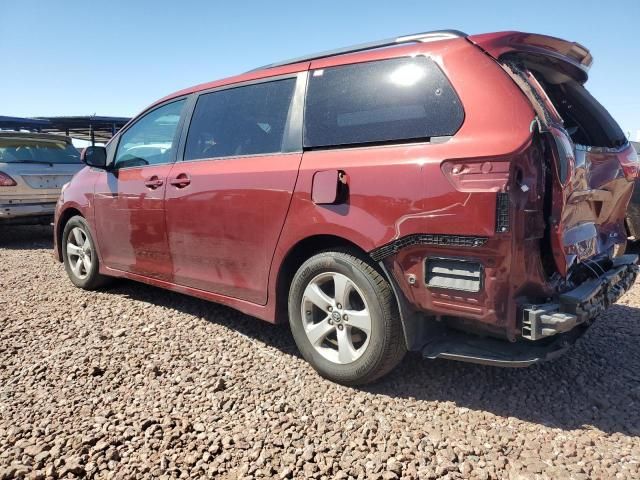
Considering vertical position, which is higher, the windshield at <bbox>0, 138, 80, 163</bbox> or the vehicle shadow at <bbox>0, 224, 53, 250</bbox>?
the windshield at <bbox>0, 138, 80, 163</bbox>

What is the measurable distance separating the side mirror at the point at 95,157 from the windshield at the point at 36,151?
4.11 metres

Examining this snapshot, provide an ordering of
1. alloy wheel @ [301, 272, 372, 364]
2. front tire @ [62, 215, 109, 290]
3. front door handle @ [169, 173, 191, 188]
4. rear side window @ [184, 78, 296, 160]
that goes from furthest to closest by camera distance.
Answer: front tire @ [62, 215, 109, 290]
front door handle @ [169, 173, 191, 188]
rear side window @ [184, 78, 296, 160]
alloy wheel @ [301, 272, 372, 364]

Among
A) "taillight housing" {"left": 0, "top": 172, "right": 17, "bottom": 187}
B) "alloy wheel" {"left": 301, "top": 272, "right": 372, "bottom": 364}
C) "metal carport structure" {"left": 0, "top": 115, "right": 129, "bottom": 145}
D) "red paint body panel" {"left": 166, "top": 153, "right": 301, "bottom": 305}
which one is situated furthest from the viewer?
"metal carport structure" {"left": 0, "top": 115, "right": 129, "bottom": 145}

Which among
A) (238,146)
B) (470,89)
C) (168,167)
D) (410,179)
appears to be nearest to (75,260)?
(168,167)

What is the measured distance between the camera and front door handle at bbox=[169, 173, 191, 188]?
3.56 meters

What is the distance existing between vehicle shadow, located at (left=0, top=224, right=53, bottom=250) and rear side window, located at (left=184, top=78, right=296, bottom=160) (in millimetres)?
5225

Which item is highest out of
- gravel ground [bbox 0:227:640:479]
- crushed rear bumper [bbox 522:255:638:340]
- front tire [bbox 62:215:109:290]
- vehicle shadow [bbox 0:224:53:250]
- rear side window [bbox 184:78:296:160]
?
rear side window [bbox 184:78:296:160]

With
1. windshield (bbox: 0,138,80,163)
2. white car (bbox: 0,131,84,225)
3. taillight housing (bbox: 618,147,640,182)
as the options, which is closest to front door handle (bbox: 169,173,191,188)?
taillight housing (bbox: 618,147,640,182)

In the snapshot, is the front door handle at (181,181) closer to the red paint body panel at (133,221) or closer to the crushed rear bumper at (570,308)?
A: the red paint body panel at (133,221)

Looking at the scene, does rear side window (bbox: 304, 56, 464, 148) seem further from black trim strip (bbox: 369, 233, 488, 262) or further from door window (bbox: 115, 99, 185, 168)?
door window (bbox: 115, 99, 185, 168)

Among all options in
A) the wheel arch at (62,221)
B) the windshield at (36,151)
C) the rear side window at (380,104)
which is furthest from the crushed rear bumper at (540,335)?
the windshield at (36,151)

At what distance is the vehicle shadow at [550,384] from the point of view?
2.54 meters

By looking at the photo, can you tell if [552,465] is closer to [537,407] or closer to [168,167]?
[537,407]

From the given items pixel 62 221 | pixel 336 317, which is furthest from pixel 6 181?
pixel 336 317
